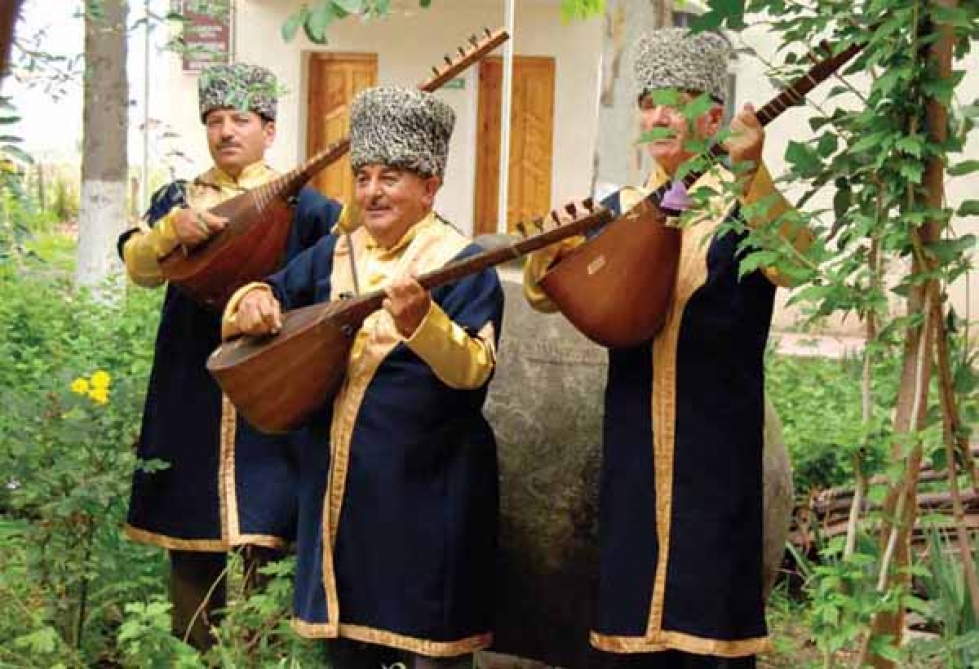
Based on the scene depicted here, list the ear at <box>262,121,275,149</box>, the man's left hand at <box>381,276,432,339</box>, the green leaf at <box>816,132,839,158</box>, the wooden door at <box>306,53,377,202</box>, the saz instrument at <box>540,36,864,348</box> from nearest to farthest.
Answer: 1. the green leaf at <box>816,132,839,158</box>
2. the man's left hand at <box>381,276,432,339</box>
3. the saz instrument at <box>540,36,864,348</box>
4. the ear at <box>262,121,275,149</box>
5. the wooden door at <box>306,53,377,202</box>

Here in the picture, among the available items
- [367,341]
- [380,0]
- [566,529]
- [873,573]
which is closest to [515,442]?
[566,529]

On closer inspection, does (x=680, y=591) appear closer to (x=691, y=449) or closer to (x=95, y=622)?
(x=691, y=449)

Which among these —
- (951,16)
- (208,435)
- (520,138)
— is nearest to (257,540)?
(208,435)

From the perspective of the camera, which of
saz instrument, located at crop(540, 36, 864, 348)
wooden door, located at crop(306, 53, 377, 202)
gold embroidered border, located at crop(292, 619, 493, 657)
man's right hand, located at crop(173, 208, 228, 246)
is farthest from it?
wooden door, located at crop(306, 53, 377, 202)

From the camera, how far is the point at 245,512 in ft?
13.3

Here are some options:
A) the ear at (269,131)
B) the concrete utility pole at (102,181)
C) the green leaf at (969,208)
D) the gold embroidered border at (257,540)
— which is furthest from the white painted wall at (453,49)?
the green leaf at (969,208)

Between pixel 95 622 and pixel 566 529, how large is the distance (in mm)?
1380

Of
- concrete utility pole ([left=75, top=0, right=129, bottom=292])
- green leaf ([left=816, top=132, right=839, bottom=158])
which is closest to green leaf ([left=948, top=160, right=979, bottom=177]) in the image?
green leaf ([left=816, top=132, right=839, bottom=158])

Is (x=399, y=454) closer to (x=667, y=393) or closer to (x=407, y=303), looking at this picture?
(x=407, y=303)

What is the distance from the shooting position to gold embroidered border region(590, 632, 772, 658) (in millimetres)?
3289

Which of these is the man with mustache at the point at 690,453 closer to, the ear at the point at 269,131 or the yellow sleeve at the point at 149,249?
the yellow sleeve at the point at 149,249

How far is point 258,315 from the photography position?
133 inches

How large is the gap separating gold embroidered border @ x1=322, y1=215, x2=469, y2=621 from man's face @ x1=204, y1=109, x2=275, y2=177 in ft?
2.43

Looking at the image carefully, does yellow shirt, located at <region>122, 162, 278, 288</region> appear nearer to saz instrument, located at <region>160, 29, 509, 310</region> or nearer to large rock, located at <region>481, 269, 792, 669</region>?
saz instrument, located at <region>160, 29, 509, 310</region>
